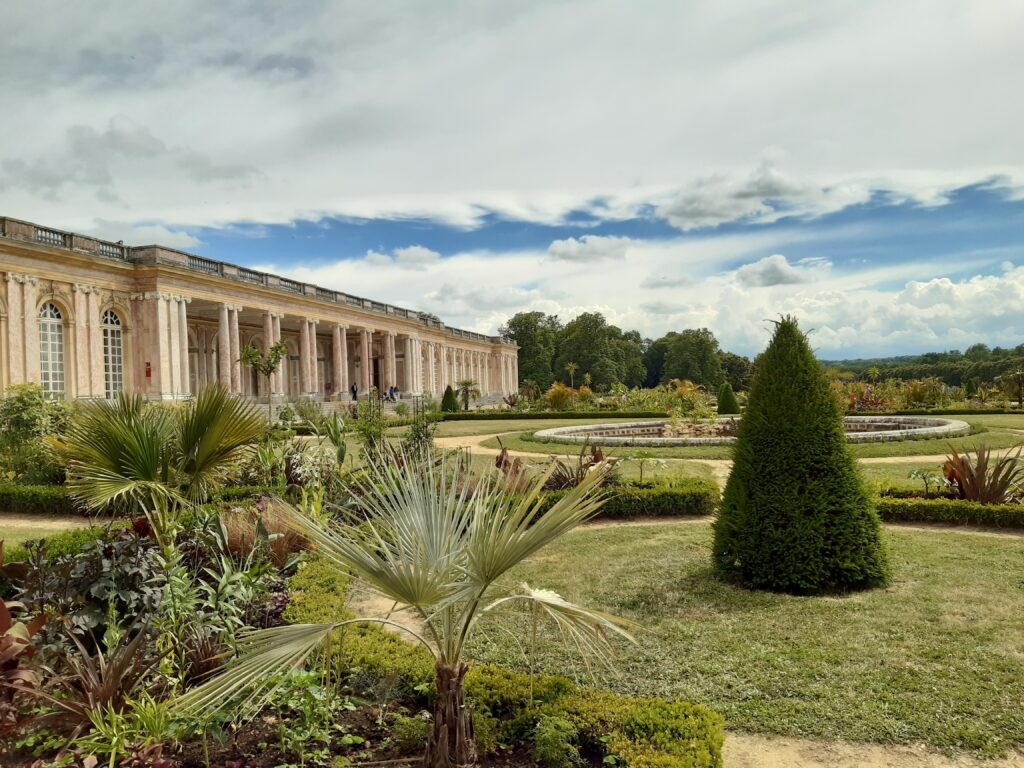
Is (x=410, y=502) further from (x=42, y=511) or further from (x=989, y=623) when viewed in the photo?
(x=42, y=511)

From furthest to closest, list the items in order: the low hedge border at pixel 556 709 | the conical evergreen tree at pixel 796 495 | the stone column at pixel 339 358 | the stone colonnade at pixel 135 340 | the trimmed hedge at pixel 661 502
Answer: the stone column at pixel 339 358
the stone colonnade at pixel 135 340
the trimmed hedge at pixel 661 502
the conical evergreen tree at pixel 796 495
the low hedge border at pixel 556 709

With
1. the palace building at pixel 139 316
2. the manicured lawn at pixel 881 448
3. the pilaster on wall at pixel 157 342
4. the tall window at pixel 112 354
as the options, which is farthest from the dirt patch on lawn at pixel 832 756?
the tall window at pixel 112 354

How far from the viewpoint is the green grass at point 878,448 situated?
1572 cm

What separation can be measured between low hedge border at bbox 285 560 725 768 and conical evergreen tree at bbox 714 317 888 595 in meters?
2.62

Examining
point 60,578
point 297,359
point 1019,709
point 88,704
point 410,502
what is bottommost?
point 1019,709

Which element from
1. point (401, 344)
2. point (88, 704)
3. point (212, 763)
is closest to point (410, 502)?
point (212, 763)

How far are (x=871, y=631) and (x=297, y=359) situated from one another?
4733 centimetres

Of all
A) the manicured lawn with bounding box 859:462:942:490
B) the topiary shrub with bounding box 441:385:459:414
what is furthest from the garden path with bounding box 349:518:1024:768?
the topiary shrub with bounding box 441:385:459:414

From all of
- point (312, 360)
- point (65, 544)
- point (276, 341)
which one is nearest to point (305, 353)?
point (312, 360)

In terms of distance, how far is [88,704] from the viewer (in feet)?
11.9

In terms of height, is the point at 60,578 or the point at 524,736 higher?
the point at 60,578

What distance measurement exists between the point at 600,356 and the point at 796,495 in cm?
7255

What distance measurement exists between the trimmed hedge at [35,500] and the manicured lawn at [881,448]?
10.1 metres

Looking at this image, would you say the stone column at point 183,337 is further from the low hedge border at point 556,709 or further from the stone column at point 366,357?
the low hedge border at point 556,709
